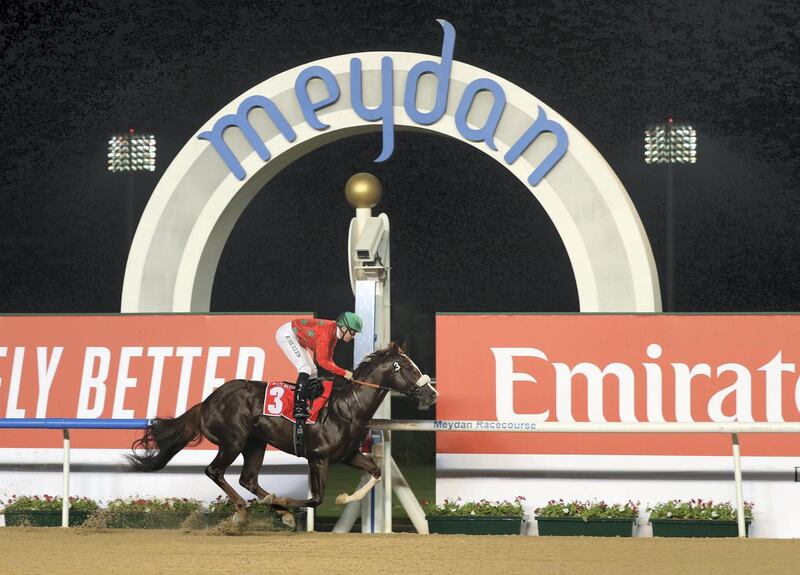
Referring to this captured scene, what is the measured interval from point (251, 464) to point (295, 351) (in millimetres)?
742

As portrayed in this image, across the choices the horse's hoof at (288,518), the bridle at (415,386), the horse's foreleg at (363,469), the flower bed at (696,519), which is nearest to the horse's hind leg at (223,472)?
the horse's hoof at (288,518)

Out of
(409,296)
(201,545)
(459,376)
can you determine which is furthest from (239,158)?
(409,296)

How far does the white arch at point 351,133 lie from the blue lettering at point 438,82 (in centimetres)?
5

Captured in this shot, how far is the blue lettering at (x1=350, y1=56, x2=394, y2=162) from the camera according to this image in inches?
332

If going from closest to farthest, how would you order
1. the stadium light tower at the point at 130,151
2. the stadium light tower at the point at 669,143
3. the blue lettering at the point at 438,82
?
1. the blue lettering at the point at 438,82
2. the stadium light tower at the point at 669,143
3. the stadium light tower at the point at 130,151

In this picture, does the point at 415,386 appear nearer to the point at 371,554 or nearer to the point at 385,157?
the point at 371,554

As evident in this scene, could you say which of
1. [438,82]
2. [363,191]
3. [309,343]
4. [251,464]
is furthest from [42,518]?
[438,82]

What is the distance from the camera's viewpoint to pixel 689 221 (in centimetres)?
2436

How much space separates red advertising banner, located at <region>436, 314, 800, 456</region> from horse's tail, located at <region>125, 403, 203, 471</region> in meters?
1.53

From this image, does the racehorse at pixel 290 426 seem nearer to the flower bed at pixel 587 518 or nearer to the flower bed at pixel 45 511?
the flower bed at pixel 45 511

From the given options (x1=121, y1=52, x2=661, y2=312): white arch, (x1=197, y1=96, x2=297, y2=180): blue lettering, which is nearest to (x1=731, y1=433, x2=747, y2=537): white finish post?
(x1=121, y1=52, x2=661, y2=312): white arch

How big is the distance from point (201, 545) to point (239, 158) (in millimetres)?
3458

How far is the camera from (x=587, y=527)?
22.7 ft

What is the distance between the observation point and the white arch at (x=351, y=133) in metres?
8.12
